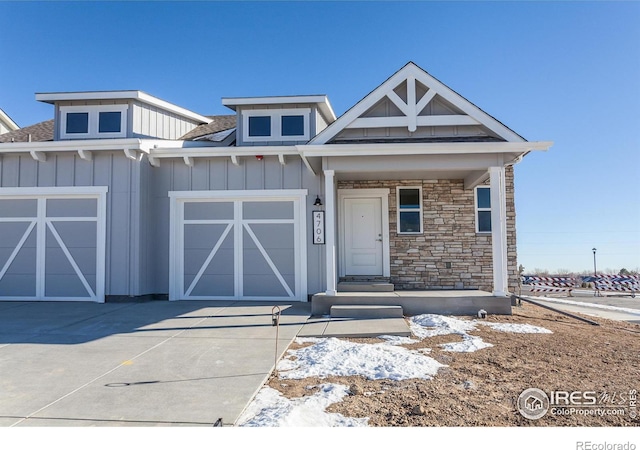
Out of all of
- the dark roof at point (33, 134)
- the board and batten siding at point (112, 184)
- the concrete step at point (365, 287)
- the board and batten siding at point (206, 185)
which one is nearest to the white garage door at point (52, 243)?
the board and batten siding at point (112, 184)

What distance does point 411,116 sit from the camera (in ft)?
27.4

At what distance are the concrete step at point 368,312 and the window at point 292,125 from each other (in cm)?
526

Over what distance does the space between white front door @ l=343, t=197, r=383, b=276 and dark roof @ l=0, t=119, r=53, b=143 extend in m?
8.86

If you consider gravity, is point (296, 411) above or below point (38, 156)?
below

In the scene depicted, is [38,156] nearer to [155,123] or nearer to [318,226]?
[155,123]

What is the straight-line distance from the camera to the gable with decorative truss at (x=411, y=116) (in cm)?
827

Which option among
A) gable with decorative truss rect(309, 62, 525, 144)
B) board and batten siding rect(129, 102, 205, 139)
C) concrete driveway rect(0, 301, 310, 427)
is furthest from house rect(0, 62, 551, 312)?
concrete driveway rect(0, 301, 310, 427)

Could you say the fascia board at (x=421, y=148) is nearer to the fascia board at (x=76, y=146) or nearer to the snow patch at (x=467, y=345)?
the snow patch at (x=467, y=345)

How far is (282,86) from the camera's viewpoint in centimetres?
1204

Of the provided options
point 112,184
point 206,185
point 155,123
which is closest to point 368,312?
point 206,185

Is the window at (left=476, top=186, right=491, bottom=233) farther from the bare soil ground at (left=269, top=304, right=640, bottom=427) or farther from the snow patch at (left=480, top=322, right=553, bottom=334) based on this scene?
the bare soil ground at (left=269, top=304, right=640, bottom=427)

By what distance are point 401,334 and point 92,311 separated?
20.0ft

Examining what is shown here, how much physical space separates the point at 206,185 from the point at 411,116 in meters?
4.97

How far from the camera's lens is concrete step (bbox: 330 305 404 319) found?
7391 millimetres
